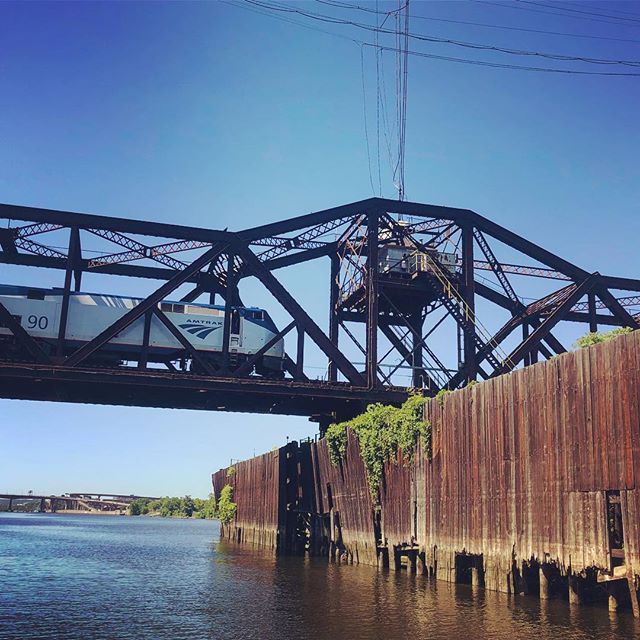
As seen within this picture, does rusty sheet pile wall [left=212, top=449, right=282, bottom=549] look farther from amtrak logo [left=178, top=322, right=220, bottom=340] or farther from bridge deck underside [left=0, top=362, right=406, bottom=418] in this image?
amtrak logo [left=178, top=322, right=220, bottom=340]

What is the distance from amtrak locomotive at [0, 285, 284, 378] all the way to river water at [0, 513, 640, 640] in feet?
47.5

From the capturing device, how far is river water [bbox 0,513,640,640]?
23.1m

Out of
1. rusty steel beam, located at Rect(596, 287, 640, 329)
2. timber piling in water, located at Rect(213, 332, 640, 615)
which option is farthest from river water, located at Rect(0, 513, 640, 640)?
rusty steel beam, located at Rect(596, 287, 640, 329)

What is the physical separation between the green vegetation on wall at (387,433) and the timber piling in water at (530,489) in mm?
693

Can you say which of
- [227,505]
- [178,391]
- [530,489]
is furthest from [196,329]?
[227,505]

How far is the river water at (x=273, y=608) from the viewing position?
23078 mm

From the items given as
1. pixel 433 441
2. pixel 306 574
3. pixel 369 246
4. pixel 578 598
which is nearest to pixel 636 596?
pixel 578 598

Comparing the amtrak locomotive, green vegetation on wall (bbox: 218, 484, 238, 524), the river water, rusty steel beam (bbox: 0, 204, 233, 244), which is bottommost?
the river water

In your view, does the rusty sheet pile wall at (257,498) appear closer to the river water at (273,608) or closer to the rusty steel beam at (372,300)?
the rusty steel beam at (372,300)

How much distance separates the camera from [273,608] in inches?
1119

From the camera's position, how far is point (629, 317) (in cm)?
5606

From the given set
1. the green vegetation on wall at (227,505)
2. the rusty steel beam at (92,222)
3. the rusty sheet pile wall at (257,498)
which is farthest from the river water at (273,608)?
the green vegetation on wall at (227,505)

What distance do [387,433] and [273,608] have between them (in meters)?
15.2

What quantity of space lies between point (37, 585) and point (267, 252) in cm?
2536
